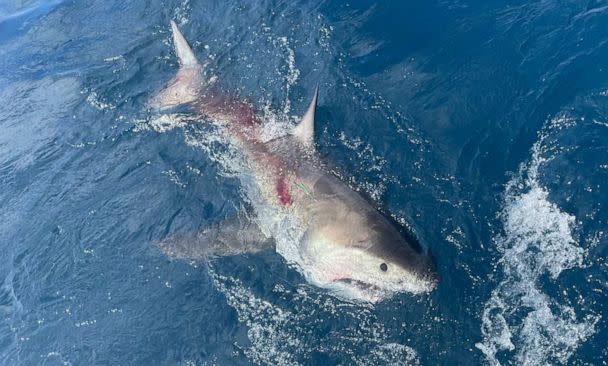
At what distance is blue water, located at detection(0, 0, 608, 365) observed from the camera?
18.3 feet

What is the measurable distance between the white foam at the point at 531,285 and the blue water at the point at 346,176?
0.07 ft

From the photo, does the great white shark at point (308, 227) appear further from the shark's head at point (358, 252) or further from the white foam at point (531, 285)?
the white foam at point (531, 285)

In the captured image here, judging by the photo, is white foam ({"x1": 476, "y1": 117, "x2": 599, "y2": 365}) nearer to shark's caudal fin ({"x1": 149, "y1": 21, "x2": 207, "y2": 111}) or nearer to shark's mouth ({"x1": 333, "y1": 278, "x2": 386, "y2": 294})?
shark's mouth ({"x1": 333, "y1": 278, "x2": 386, "y2": 294})

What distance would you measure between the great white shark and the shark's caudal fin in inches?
18.4

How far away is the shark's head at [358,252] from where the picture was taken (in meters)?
5.17

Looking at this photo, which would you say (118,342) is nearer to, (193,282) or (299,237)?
(193,282)

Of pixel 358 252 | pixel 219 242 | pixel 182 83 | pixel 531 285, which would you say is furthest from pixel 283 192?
pixel 182 83

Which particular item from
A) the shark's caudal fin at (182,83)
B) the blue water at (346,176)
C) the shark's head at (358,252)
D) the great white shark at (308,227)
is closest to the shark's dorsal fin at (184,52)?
the shark's caudal fin at (182,83)

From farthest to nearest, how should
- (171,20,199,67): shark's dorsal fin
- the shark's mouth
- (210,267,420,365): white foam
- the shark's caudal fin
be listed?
(171,20,199,67): shark's dorsal fin → the shark's caudal fin → the shark's mouth → (210,267,420,365): white foam

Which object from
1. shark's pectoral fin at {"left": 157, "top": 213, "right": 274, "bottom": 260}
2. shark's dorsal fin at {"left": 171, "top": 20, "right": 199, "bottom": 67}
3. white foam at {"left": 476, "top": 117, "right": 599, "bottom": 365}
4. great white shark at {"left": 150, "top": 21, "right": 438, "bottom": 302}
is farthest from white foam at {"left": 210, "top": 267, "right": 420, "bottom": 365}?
shark's dorsal fin at {"left": 171, "top": 20, "right": 199, "bottom": 67}

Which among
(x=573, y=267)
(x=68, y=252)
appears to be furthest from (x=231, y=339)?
(x=573, y=267)

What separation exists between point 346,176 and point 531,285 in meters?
2.57

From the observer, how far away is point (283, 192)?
6715mm

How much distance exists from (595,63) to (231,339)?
6878 millimetres
